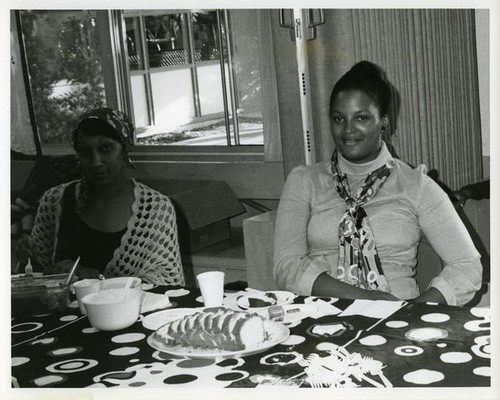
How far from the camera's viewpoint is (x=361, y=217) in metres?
1.40


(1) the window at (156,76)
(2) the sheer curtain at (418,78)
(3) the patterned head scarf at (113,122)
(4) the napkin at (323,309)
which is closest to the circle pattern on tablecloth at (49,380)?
(4) the napkin at (323,309)

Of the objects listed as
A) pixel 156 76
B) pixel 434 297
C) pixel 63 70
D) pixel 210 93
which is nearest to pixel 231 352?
pixel 434 297

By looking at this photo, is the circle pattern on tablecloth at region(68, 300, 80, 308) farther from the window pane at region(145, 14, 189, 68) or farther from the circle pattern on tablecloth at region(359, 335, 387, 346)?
the window pane at region(145, 14, 189, 68)

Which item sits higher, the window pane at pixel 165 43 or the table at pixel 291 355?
the window pane at pixel 165 43

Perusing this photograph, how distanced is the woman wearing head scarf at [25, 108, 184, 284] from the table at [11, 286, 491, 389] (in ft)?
1.48

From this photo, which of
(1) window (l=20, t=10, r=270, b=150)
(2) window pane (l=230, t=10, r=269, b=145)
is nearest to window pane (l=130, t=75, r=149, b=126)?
(1) window (l=20, t=10, r=270, b=150)

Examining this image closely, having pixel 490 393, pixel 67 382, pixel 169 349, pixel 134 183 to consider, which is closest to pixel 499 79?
pixel 490 393

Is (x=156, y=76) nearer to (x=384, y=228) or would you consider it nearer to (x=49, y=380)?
(x=384, y=228)

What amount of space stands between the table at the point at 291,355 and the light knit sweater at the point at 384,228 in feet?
1.07

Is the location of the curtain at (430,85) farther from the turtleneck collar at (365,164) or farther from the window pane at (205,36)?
the window pane at (205,36)

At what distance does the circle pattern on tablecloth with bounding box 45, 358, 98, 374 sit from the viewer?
3.03 ft

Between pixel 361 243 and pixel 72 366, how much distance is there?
0.66m

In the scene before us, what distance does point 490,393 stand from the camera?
883 mm

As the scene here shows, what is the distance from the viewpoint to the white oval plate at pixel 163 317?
104 cm
